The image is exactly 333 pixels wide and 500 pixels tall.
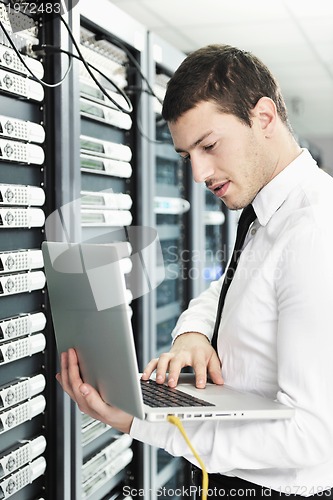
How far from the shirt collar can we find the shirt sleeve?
6.5 inches

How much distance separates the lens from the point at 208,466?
1.19 meters

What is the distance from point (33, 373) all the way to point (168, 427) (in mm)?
539

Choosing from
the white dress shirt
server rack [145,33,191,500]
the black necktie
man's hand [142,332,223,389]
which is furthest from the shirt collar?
server rack [145,33,191,500]

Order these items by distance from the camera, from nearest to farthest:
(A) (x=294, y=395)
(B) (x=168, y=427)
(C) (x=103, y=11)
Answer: (A) (x=294, y=395), (B) (x=168, y=427), (C) (x=103, y=11)

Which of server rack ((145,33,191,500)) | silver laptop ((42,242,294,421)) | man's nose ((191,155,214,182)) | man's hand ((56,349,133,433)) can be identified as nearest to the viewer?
silver laptop ((42,242,294,421))

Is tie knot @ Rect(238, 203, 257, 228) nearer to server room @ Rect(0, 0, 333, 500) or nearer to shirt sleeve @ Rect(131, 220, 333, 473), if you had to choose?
server room @ Rect(0, 0, 333, 500)

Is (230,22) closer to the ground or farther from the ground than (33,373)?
farther from the ground

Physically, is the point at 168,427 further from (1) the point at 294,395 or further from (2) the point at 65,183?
(2) the point at 65,183

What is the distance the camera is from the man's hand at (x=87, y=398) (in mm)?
1202

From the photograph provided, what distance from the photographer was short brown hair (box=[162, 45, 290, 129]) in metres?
1.26

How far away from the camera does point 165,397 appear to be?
1.16m

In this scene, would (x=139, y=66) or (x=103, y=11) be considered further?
(x=139, y=66)

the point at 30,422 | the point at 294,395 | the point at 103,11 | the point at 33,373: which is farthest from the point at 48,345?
the point at 103,11

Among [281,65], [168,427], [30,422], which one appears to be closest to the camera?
[168,427]
